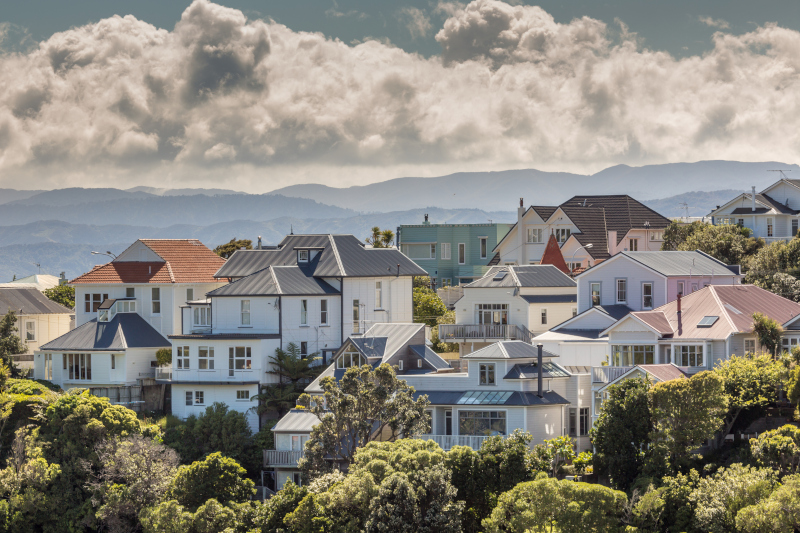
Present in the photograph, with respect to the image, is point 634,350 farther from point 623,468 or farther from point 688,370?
point 623,468

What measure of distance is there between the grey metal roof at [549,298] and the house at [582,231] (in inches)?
836

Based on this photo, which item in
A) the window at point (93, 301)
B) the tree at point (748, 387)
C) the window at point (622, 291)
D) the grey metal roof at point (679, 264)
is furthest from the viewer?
the window at point (93, 301)

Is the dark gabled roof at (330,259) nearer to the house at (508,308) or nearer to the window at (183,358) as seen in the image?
the house at (508,308)

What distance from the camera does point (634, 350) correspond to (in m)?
55.2

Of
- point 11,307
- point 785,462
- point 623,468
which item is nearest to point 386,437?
point 623,468

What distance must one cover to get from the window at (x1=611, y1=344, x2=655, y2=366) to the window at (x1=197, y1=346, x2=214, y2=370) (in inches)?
1009

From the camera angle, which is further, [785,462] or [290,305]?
[290,305]

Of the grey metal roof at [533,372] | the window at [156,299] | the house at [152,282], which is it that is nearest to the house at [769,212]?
the grey metal roof at [533,372]

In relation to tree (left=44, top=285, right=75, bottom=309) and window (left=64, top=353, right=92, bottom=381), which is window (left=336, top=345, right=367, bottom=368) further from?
tree (left=44, top=285, right=75, bottom=309)

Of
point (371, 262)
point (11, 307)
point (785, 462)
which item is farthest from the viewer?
point (11, 307)

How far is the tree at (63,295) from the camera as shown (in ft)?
335

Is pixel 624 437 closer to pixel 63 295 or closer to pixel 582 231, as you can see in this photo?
pixel 582 231

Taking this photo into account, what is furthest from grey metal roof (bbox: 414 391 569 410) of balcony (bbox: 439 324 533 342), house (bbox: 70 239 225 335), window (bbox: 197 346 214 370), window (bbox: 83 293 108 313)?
window (bbox: 83 293 108 313)

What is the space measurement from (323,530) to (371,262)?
29569 mm
